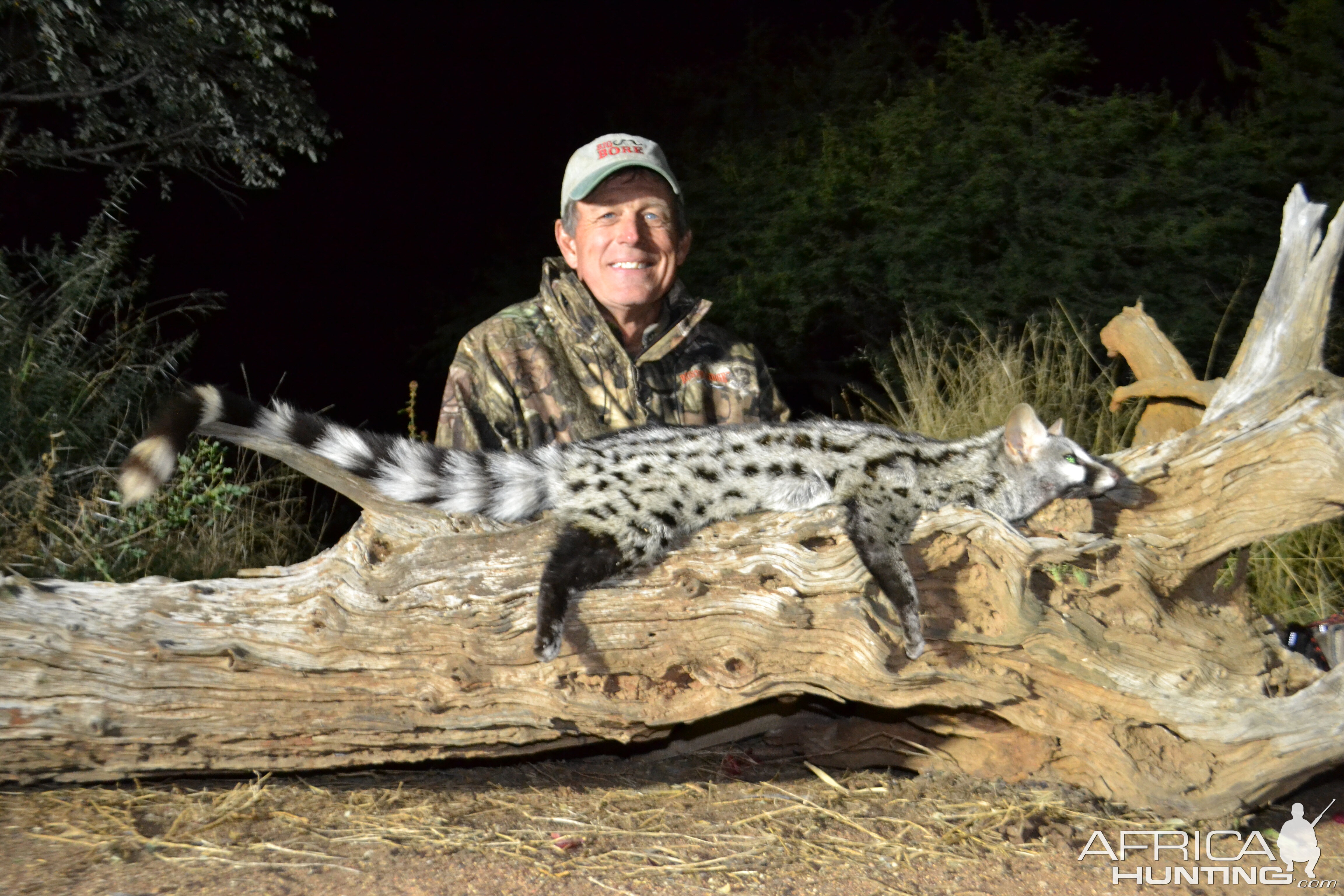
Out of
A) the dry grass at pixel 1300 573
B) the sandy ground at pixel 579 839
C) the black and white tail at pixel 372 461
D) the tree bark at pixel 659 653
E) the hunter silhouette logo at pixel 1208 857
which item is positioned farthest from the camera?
the dry grass at pixel 1300 573

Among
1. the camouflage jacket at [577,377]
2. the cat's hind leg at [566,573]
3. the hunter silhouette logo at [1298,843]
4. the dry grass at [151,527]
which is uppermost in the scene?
the camouflage jacket at [577,377]

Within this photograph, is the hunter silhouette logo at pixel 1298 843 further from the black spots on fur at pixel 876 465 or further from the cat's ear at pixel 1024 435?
the black spots on fur at pixel 876 465

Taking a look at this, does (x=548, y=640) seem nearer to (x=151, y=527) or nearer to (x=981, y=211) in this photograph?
(x=151, y=527)

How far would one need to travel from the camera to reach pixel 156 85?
289 inches

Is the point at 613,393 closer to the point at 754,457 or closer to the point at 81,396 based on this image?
the point at 754,457

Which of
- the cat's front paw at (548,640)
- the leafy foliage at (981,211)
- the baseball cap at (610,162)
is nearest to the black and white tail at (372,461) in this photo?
the cat's front paw at (548,640)

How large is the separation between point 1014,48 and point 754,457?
8869 mm

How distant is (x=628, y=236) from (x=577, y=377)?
0.75 meters

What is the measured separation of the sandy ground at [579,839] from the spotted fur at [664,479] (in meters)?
0.63

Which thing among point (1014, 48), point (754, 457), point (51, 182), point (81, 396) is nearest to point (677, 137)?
point (1014, 48)

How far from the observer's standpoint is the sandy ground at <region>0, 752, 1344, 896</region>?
10.3 ft

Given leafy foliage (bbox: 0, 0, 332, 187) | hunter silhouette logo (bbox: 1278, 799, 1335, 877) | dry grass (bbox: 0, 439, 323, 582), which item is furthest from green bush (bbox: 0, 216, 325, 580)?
hunter silhouette logo (bbox: 1278, 799, 1335, 877)

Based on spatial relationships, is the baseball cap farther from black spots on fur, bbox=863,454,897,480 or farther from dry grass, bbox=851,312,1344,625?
dry grass, bbox=851,312,1344,625

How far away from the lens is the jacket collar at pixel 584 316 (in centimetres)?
541
